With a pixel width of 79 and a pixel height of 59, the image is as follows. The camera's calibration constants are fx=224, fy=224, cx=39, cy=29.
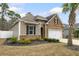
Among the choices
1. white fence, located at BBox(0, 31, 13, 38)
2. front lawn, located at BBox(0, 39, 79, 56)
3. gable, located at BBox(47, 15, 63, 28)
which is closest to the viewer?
front lawn, located at BBox(0, 39, 79, 56)

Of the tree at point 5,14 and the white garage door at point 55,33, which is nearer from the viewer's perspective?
the tree at point 5,14

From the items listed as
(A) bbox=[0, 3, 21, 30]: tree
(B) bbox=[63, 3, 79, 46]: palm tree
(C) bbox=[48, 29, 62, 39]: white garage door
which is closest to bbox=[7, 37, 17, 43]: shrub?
(A) bbox=[0, 3, 21, 30]: tree

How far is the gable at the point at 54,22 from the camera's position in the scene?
5.79 meters

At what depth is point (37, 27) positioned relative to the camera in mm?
5867

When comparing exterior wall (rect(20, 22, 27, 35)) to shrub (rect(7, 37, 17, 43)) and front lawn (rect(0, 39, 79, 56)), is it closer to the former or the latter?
shrub (rect(7, 37, 17, 43))

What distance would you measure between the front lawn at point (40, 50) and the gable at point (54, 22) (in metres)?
0.48

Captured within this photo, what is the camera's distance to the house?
5750 millimetres

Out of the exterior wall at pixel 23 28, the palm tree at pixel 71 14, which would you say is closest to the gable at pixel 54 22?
the palm tree at pixel 71 14

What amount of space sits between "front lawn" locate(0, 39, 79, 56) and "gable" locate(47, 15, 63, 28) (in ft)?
1.56

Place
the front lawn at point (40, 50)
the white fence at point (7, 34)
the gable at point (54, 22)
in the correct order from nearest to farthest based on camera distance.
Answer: the front lawn at point (40, 50)
the white fence at point (7, 34)
the gable at point (54, 22)

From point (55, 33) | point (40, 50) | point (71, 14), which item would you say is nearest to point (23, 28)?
point (40, 50)

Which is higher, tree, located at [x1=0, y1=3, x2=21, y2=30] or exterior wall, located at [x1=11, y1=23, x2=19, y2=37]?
tree, located at [x1=0, y1=3, x2=21, y2=30]

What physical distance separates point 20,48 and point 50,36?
86cm

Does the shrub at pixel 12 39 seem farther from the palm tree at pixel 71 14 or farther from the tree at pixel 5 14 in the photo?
the palm tree at pixel 71 14
